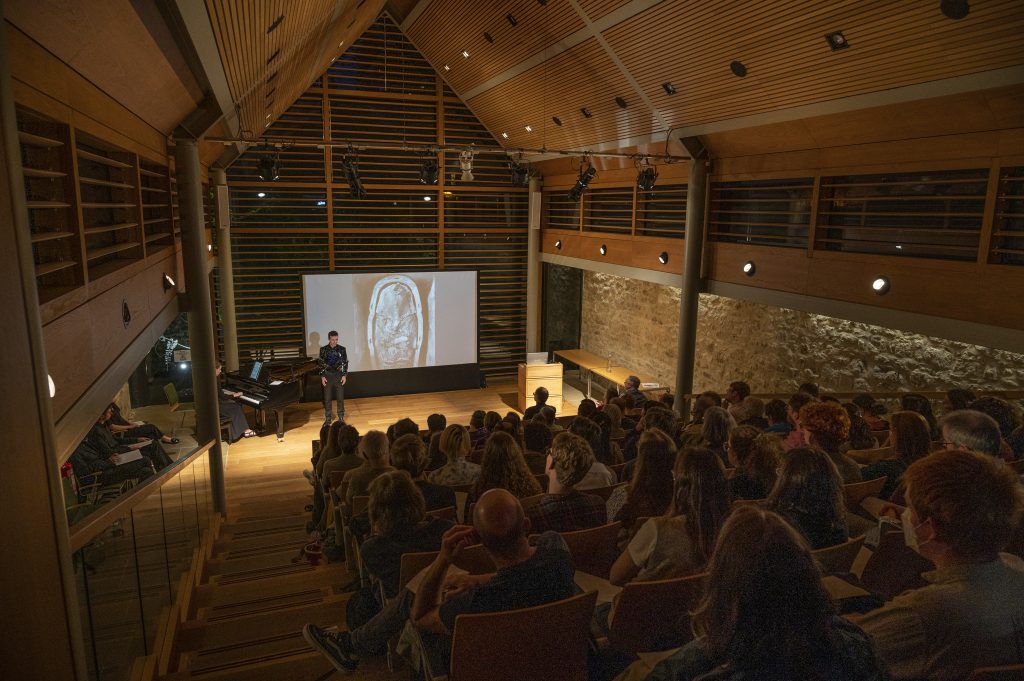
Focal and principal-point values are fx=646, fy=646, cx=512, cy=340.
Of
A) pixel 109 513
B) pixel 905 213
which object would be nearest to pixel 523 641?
pixel 109 513

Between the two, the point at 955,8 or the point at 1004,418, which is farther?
the point at 955,8

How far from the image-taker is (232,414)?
9453 mm

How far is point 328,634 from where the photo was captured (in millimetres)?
2988

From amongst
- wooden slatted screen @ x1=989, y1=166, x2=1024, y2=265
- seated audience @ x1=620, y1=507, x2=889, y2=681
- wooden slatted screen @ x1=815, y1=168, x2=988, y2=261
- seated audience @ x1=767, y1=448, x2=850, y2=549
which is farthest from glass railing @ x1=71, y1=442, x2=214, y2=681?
wooden slatted screen @ x1=815, y1=168, x2=988, y2=261

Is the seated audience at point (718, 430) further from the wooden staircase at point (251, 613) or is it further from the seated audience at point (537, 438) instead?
the wooden staircase at point (251, 613)

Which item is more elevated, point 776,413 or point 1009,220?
point 1009,220

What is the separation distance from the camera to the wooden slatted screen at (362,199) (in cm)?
1128

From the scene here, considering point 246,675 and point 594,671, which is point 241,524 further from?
point 594,671

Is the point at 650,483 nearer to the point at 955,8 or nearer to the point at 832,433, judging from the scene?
the point at 832,433

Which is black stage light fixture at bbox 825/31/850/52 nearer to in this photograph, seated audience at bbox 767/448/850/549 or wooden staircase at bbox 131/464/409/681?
seated audience at bbox 767/448/850/549

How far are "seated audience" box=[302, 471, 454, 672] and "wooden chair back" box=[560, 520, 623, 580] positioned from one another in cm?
63

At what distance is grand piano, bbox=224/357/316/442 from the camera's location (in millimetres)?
9766

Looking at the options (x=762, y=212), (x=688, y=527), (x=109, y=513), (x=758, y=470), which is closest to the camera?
(x=109, y=513)

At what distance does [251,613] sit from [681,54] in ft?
20.5
